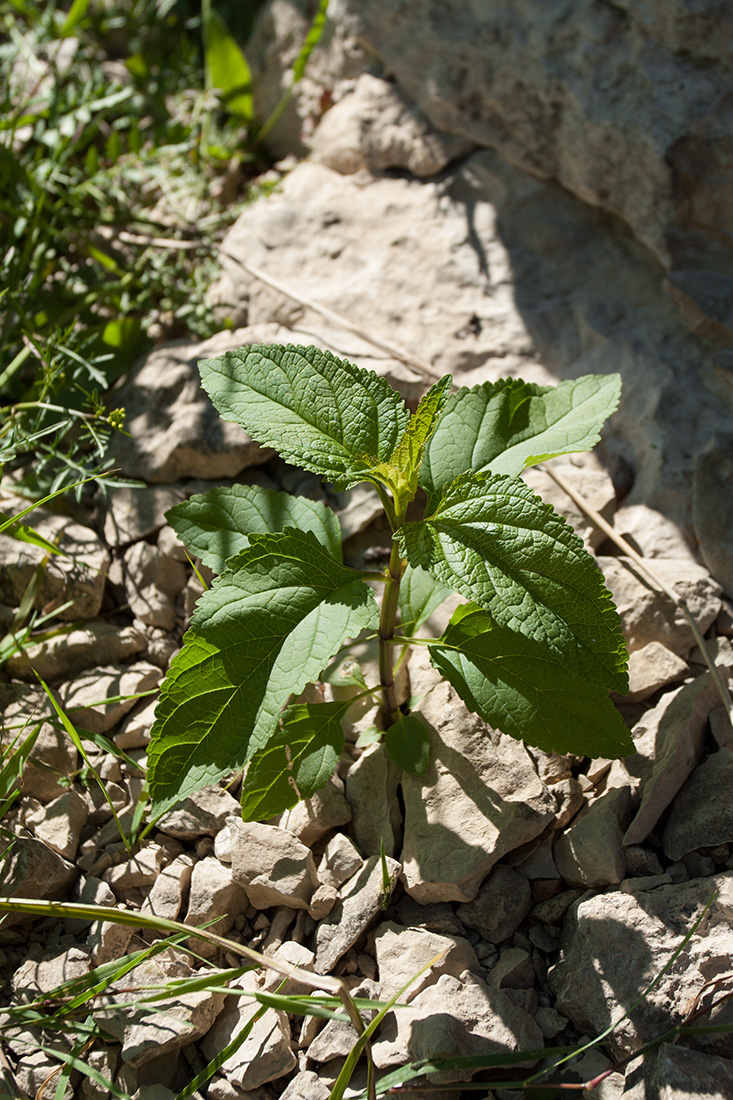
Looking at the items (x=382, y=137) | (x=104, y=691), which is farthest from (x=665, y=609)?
(x=382, y=137)

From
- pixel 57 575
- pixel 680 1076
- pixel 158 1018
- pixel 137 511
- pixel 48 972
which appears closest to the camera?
pixel 680 1076

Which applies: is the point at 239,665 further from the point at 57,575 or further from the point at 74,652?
the point at 57,575

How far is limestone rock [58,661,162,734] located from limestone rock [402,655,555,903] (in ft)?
2.62

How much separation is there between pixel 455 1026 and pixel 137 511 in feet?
5.62

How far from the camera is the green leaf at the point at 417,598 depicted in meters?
2.08

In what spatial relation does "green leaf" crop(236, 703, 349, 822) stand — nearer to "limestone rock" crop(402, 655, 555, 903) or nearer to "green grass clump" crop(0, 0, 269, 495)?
"limestone rock" crop(402, 655, 555, 903)

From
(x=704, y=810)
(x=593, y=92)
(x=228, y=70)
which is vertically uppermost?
(x=228, y=70)

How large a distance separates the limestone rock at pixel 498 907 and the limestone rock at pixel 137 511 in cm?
143

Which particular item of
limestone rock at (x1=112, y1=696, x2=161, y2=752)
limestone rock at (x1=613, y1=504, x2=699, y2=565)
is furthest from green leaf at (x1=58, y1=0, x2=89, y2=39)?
limestone rock at (x1=613, y1=504, x2=699, y2=565)

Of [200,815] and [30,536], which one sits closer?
[200,815]

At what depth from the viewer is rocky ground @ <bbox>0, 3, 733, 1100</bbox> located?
1674 millimetres

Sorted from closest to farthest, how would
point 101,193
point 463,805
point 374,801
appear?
point 463,805 → point 374,801 → point 101,193

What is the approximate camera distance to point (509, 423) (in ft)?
6.55

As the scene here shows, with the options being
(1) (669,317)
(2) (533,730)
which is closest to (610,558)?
(2) (533,730)
